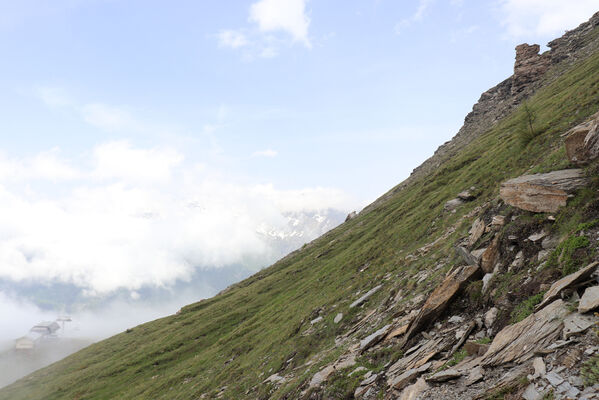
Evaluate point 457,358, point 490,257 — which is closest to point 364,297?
point 490,257

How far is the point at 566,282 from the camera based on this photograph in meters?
11.1

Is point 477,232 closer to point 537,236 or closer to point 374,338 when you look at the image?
point 537,236

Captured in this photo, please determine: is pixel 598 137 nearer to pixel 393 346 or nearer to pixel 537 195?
pixel 537 195

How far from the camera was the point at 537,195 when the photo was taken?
1738cm

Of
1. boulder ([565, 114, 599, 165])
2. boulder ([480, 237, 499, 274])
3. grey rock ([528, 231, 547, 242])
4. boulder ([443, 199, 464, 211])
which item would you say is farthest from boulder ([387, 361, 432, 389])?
boulder ([443, 199, 464, 211])

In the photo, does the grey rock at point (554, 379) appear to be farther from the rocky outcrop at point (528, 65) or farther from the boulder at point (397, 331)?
the rocky outcrop at point (528, 65)

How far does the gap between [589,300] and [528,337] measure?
7.36ft

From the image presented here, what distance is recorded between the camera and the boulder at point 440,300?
17.2 meters

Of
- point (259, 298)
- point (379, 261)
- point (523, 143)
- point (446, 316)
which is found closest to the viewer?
point (446, 316)

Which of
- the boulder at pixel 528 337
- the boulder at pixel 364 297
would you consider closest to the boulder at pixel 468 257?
the boulder at pixel 528 337

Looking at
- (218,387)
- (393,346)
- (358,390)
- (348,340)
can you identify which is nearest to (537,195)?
(393,346)

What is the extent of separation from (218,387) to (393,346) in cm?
2968

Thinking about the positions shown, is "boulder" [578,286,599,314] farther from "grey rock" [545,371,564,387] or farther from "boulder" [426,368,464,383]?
"boulder" [426,368,464,383]

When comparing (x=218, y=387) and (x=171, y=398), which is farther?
(x=171, y=398)
